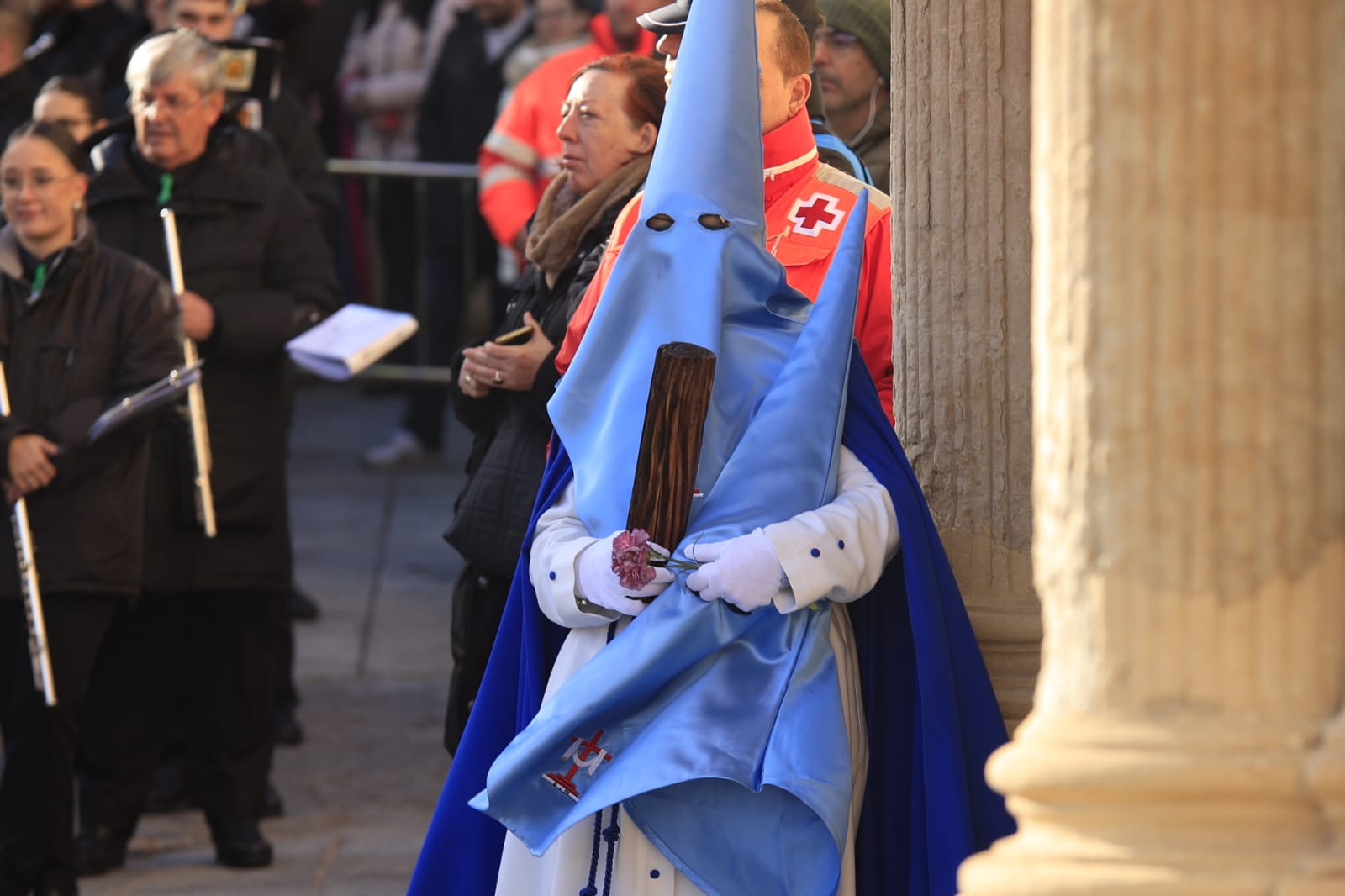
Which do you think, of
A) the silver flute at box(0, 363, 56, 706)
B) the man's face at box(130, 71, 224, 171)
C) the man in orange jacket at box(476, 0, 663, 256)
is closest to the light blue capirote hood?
the silver flute at box(0, 363, 56, 706)

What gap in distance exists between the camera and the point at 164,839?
→ 6668 mm

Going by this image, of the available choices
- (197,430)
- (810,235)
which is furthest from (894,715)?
(197,430)

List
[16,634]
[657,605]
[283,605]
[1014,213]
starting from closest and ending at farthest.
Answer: [657,605], [1014,213], [16,634], [283,605]

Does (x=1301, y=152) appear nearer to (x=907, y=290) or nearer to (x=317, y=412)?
(x=907, y=290)

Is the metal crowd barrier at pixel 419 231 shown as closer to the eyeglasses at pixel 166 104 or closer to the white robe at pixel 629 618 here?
the eyeglasses at pixel 166 104

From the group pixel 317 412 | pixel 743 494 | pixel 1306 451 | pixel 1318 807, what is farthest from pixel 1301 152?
pixel 317 412

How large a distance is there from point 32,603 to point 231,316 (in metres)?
1.20

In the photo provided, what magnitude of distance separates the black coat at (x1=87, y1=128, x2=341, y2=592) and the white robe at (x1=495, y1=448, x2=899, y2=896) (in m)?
2.75

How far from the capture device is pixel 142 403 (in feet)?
18.9

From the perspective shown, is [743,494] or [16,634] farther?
[16,634]

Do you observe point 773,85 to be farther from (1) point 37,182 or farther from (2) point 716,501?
(1) point 37,182

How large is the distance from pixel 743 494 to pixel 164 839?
356 cm

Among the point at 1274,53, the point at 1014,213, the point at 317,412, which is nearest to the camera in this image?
the point at 1274,53

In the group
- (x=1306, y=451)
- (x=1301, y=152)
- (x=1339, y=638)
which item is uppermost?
(x=1301, y=152)
